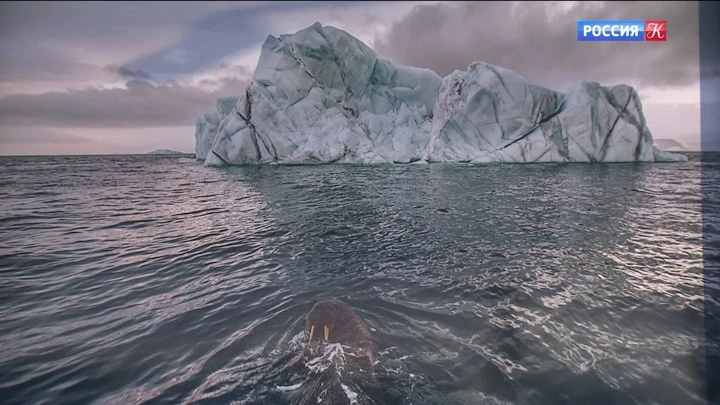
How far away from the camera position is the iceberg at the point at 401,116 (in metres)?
34.2

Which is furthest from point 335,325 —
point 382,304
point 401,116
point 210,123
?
point 210,123

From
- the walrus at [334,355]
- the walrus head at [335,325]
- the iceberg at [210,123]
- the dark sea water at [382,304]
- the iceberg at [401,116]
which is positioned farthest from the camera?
the iceberg at [210,123]

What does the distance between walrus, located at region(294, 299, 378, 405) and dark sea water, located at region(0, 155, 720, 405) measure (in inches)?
9.0

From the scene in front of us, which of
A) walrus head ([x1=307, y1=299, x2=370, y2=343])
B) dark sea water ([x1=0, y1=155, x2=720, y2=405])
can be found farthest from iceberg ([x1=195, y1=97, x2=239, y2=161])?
walrus head ([x1=307, y1=299, x2=370, y2=343])

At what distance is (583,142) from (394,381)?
130 feet

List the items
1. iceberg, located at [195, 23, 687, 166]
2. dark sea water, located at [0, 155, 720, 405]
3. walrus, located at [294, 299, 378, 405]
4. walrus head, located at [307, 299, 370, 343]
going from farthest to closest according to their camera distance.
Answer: iceberg, located at [195, 23, 687, 166], walrus head, located at [307, 299, 370, 343], dark sea water, located at [0, 155, 720, 405], walrus, located at [294, 299, 378, 405]

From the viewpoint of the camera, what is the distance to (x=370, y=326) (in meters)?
4.80

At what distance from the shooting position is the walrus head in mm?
4348

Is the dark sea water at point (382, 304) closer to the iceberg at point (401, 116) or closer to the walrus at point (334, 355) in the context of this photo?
the walrus at point (334, 355)

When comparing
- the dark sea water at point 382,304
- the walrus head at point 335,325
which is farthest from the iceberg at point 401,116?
the walrus head at point 335,325

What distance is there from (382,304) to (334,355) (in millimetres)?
1623

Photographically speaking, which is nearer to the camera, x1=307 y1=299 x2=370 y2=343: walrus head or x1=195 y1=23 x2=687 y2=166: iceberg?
x1=307 y1=299 x2=370 y2=343: walrus head

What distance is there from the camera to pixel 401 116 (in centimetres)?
4438

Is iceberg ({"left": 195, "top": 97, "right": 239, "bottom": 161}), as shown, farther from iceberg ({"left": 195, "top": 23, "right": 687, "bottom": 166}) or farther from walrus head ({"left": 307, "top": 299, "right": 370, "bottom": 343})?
walrus head ({"left": 307, "top": 299, "right": 370, "bottom": 343})
